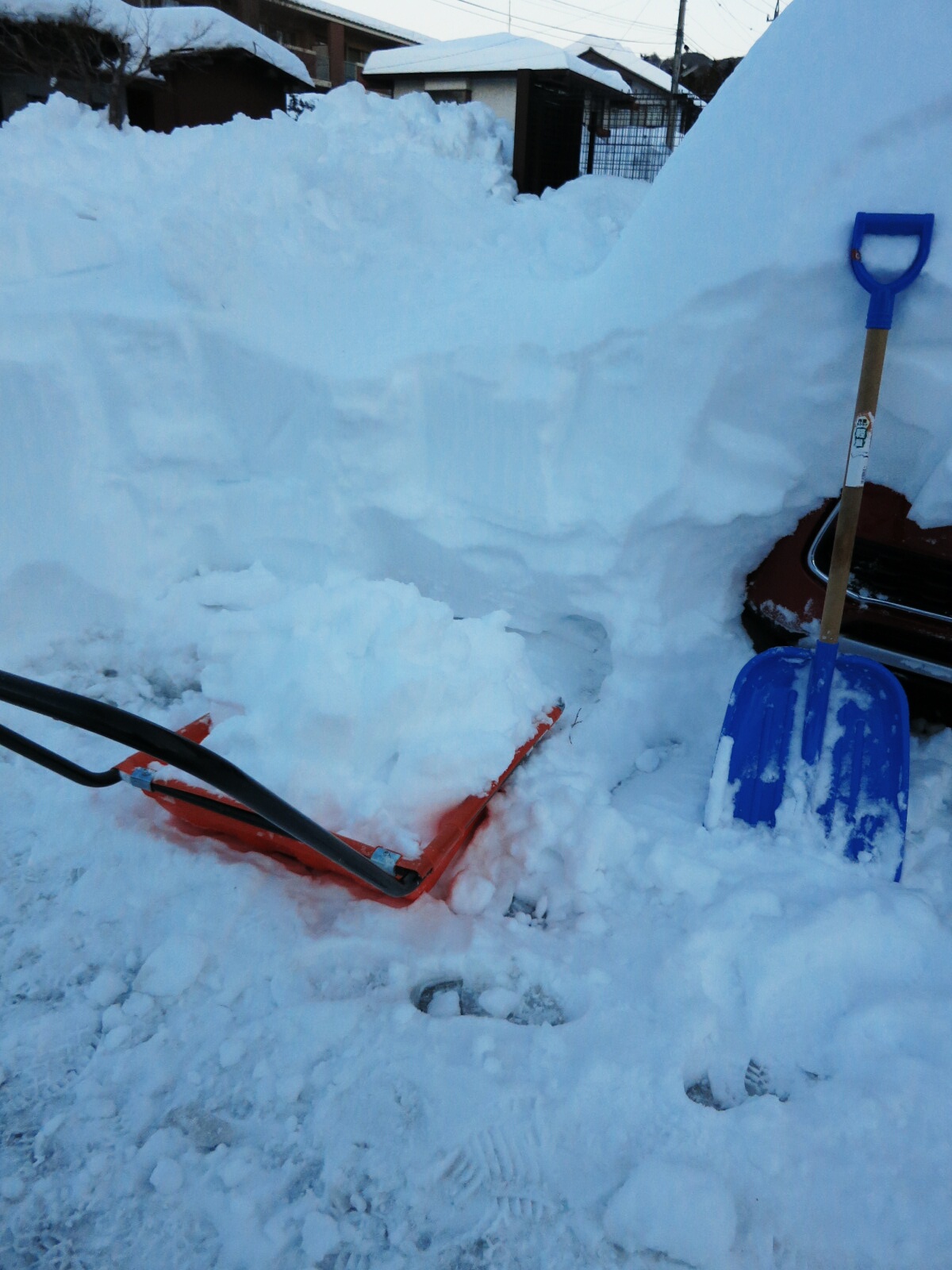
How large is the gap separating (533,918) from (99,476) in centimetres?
215

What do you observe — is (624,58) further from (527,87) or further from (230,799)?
(230,799)

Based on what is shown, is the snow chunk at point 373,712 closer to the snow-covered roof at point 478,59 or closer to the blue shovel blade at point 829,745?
the blue shovel blade at point 829,745

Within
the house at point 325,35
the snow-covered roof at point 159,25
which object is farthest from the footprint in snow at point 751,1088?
the house at point 325,35

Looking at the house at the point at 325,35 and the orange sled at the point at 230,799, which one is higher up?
the house at the point at 325,35

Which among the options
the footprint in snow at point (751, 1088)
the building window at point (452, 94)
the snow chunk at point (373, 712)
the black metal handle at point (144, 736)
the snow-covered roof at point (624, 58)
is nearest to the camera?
the black metal handle at point (144, 736)

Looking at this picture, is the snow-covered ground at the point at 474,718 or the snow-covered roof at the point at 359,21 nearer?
the snow-covered ground at the point at 474,718

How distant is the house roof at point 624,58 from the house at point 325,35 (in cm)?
583

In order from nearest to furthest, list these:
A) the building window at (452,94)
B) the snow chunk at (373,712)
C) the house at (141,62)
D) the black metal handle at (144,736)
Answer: the black metal handle at (144,736) → the snow chunk at (373,712) → the house at (141,62) → the building window at (452,94)

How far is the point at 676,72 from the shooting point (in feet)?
53.5

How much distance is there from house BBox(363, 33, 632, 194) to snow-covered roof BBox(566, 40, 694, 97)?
13.8 ft

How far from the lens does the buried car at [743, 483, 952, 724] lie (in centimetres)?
206

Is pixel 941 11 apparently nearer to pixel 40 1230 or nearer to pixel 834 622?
pixel 834 622

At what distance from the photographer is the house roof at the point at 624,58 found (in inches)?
743

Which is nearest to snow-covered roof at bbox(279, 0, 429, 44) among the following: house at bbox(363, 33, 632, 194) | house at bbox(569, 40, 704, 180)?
house at bbox(363, 33, 632, 194)
